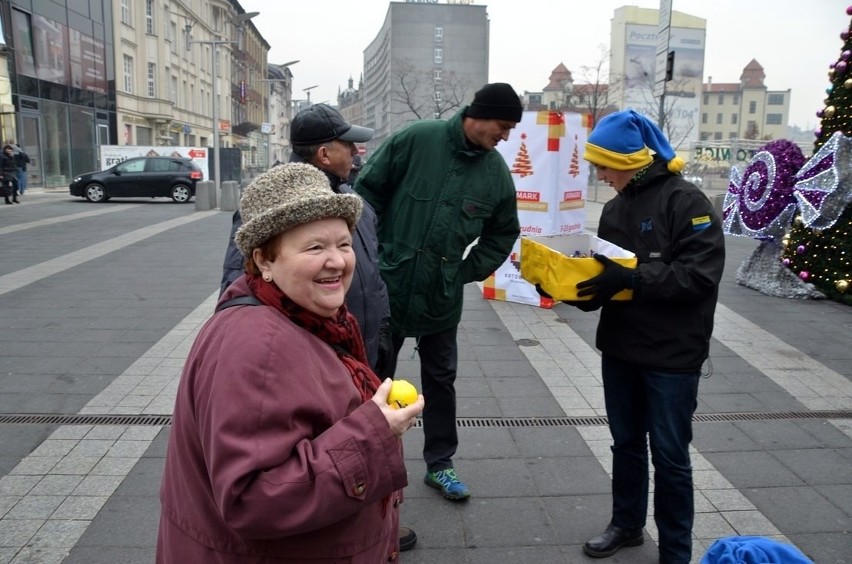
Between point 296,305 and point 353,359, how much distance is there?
0.71ft

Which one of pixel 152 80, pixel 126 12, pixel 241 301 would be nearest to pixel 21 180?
pixel 126 12

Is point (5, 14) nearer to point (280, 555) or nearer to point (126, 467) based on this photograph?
point (126, 467)

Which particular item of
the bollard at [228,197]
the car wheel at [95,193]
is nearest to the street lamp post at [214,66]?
the bollard at [228,197]

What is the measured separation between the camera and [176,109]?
43.0m

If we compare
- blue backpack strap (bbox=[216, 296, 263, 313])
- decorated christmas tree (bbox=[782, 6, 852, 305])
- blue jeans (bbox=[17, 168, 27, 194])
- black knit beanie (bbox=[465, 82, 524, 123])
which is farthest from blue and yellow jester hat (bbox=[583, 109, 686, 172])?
blue jeans (bbox=[17, 168, 27, 194])

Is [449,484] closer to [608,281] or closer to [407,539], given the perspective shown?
[407,539]

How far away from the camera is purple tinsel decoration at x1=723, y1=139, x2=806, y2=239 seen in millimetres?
8945

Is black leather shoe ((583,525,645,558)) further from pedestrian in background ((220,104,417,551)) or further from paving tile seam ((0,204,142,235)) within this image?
paving tile seam ((0,204,142,235))

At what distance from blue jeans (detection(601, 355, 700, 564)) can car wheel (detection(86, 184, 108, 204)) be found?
21947mm

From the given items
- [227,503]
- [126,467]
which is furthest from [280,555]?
[126,467]

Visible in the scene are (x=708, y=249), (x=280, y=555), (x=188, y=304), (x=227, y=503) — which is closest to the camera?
(x=227, y=503)

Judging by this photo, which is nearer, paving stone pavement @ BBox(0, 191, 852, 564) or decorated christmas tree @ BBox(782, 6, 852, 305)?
paving stone pavement @ BBox(0, 191, 852, 564)

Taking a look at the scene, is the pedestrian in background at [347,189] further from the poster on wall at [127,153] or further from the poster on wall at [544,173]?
the poster on wall at [127,153]

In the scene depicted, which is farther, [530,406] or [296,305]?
[530,406]
